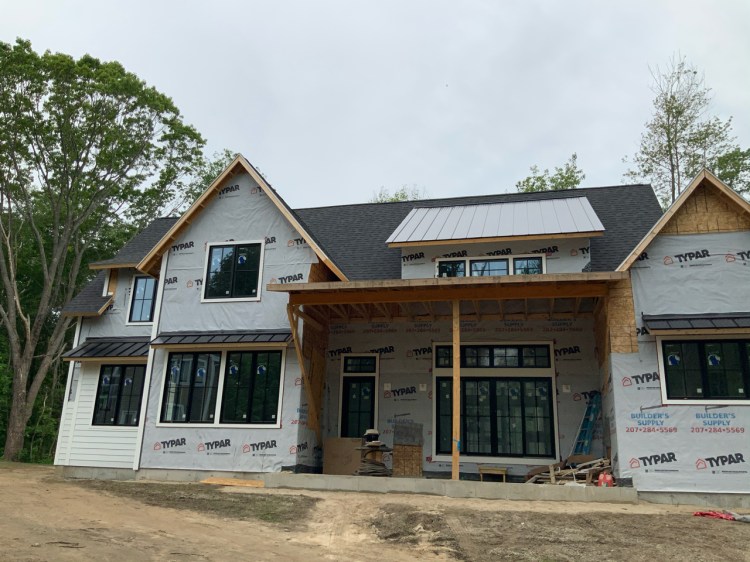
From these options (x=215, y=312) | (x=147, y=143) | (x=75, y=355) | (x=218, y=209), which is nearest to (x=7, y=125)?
(x=147, y=143)

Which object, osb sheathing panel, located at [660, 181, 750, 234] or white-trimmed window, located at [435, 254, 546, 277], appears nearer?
osb sheathing panel, located at [660, 181, 750, 234]

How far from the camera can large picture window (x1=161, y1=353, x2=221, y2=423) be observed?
13906 mm

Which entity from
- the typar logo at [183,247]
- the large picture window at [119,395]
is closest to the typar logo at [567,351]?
the typar logo at [183,247]

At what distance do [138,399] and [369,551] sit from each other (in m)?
11.2

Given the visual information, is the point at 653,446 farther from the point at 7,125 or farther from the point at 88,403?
the point at 7,125

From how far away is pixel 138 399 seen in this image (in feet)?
53.7

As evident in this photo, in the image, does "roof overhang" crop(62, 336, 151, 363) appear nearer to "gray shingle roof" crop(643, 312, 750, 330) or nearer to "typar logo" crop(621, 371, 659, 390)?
"typar logo" crop(621, 371, 659, 390)

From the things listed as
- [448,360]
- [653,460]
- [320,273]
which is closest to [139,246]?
[320,273]

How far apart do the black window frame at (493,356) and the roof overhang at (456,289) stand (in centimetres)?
282

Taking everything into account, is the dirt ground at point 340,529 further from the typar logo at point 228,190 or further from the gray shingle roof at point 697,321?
the typar logo at point 228,190

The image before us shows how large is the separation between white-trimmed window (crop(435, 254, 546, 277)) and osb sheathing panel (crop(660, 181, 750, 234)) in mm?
2946

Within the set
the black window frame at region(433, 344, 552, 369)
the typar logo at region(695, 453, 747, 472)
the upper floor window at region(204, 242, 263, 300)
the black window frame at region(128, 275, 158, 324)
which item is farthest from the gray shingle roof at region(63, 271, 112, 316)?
the typar logo at region(695, 453, 747, 472)

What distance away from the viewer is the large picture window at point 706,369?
10945mm

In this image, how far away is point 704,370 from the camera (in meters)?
11.2
